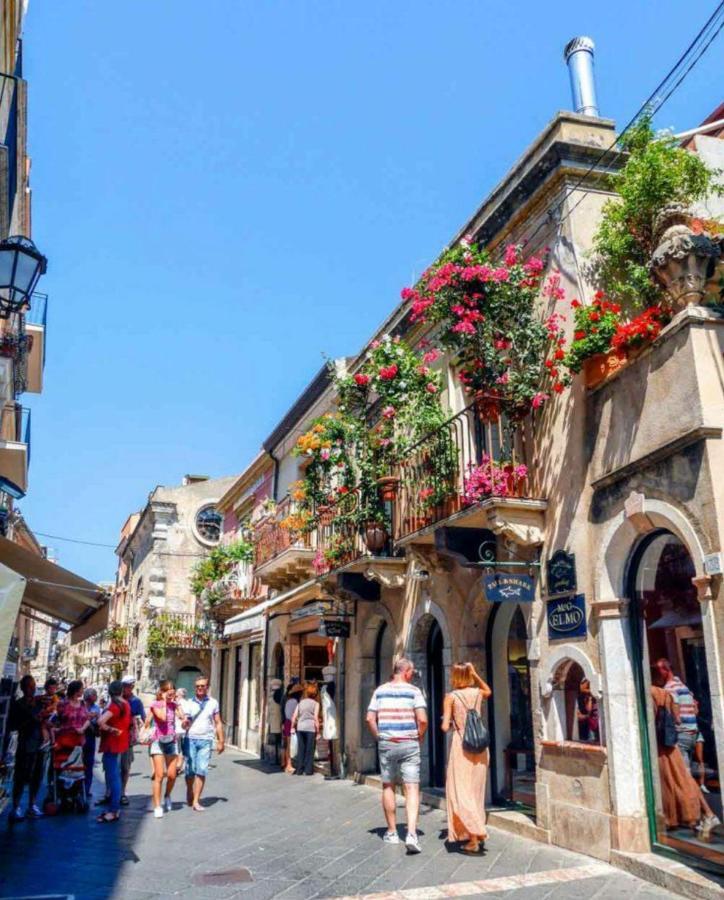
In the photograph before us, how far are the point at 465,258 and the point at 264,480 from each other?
44.3 feet

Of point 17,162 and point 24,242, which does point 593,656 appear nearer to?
point 24,242

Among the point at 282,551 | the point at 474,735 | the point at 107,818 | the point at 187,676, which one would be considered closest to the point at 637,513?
the point at 474,735

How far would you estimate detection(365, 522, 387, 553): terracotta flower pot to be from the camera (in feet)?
36.8

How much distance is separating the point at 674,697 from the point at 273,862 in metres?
3.72

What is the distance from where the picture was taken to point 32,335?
1557cm

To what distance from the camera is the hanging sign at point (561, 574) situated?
7379 mm

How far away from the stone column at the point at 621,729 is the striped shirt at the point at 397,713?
1.66 metres

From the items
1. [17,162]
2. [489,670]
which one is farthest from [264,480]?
[489,670]

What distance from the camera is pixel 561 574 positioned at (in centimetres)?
755

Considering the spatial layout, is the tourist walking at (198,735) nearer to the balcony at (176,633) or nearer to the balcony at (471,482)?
the balcony at (471,482)

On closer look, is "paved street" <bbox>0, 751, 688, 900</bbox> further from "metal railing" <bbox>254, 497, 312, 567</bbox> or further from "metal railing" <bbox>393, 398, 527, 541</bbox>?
"metal railing" <bbox>254, 497, 312, 567</bbox>

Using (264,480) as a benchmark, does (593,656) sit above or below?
below

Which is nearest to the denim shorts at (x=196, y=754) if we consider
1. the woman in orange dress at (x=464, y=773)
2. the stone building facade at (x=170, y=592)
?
the woman in orange dress at (x=464, y=773)

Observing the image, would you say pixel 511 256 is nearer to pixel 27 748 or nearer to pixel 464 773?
pixel 464 773
